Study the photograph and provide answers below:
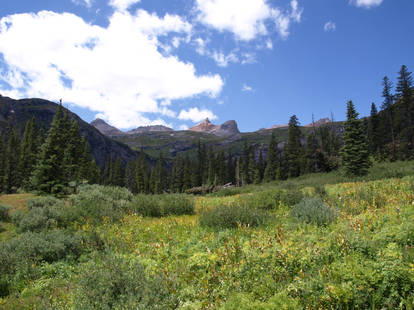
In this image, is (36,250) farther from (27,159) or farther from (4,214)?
(27,159)

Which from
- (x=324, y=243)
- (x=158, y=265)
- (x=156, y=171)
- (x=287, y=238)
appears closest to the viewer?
(x=324, y=243)

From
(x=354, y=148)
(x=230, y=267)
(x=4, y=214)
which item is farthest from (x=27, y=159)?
(x=354, y=148)

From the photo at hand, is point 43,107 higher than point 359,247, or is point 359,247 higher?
point 43,107

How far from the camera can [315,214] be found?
290 inches

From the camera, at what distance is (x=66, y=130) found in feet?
99.2

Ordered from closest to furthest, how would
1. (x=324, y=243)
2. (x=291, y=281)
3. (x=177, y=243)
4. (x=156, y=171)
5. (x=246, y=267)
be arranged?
(x=291, y=281), (x=246, y=267), (x=324, y=243), (x=177, y=243), (x=156, y=171)

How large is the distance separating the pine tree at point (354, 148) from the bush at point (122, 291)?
37.9m

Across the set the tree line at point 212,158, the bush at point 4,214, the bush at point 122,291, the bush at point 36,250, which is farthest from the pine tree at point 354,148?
the bush at point 4,214

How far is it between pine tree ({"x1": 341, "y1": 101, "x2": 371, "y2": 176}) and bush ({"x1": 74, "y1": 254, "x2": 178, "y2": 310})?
37.9 m

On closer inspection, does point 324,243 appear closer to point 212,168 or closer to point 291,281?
point 291,281

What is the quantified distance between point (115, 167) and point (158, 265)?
88.5m

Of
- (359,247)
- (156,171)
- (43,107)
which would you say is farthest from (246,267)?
(43,107)

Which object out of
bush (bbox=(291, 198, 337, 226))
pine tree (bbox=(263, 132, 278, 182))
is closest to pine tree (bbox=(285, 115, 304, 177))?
pine tree (bbox=(263, 132, 278, 182))

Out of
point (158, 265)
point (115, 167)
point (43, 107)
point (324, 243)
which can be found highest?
point (43, 107)
